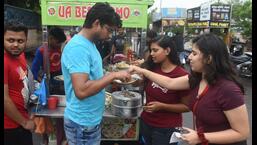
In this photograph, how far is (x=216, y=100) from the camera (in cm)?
210

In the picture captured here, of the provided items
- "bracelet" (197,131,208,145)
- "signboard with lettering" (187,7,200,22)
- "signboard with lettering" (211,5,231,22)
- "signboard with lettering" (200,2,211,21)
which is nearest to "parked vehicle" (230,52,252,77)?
"signboard with lettering" (211,5,231,22)

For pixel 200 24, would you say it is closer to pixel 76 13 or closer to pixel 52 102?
pixel 76 13

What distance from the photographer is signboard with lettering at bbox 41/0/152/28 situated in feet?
11.1

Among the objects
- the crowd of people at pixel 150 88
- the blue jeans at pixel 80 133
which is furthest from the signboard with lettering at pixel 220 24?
the blue jeans at pixel 80 133

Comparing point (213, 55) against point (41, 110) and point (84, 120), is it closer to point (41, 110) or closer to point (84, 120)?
point (84, 120)

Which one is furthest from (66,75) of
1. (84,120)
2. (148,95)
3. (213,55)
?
(213,55)

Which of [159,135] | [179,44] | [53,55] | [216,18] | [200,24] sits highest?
[216,18]

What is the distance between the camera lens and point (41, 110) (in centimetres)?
347

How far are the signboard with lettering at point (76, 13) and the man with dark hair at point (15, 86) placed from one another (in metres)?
0.90

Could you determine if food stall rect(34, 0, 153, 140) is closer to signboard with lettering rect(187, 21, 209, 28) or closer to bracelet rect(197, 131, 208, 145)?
bracelet rect(197, 131, 208, 145)

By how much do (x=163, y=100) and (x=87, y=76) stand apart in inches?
35.0

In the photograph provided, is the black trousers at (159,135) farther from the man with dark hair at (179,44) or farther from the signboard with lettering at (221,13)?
the signboard with lettering at (221,13)

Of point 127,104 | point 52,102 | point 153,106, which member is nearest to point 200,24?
point 52,102

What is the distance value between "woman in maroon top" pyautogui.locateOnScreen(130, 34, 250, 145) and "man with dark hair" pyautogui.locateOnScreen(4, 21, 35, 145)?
123 cm
